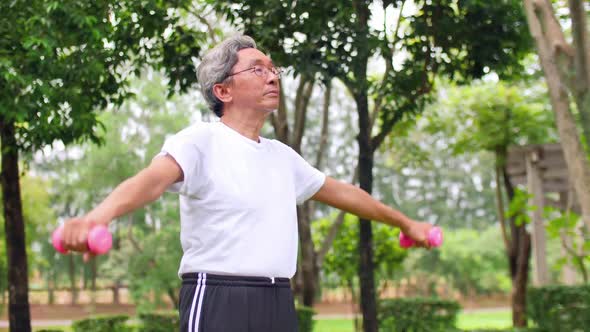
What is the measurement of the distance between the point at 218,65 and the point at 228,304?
2.52 ft

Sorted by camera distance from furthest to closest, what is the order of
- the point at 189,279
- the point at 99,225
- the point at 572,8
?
the point at 572,8 < the point at 189,279 < the point at 99,225

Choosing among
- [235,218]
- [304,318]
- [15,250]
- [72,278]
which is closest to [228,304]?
[235,218]

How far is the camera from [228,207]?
253 cm

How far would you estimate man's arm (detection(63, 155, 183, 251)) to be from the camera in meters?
1.98

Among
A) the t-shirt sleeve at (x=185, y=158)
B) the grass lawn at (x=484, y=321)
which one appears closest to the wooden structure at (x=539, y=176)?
the grass lawn at (x=484, y=321)

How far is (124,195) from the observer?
2197 mm

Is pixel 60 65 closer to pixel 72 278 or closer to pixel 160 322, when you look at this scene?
pixel 160 322

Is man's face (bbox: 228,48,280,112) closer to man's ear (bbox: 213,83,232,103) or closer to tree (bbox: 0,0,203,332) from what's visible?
man's ear (bbox: 213,83,232,103)

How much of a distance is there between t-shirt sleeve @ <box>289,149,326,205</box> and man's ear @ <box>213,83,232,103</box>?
0.29m

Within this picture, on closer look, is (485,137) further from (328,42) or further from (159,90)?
(159,90)

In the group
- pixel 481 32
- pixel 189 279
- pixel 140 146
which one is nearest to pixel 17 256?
pixel 481 32

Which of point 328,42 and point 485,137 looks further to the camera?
point 485,137

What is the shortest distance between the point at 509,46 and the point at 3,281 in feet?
55.4

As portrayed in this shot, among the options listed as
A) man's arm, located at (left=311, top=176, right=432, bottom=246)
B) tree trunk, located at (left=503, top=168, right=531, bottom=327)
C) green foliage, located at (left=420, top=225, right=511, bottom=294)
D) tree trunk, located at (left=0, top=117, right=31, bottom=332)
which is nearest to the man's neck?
man's arm, located at (left=311, top=176, right=432, bottom=246)
